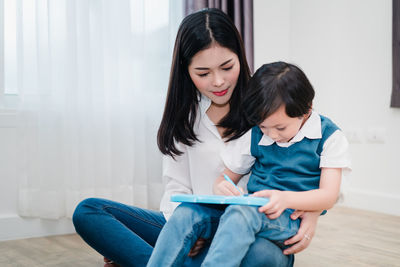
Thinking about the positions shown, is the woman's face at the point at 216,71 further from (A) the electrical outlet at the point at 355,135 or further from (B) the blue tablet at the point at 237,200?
(A) the electrical outlet at the point at 355,135

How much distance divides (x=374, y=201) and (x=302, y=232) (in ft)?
5.99

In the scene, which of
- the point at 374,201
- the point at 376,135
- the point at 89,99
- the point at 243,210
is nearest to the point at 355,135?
the point at 376,135

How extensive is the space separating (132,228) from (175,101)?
459 millimetres

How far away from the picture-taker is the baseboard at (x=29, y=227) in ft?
7.17

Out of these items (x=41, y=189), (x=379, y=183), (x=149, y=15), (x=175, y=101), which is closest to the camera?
(x=175, y=101)

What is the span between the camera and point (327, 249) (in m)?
1.90

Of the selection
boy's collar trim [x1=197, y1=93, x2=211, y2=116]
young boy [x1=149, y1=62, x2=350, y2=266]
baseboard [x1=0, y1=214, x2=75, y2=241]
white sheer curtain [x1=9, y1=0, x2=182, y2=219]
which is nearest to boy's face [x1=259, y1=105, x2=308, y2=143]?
young boy [x1=149, y1=62, x2=350, y2=266]

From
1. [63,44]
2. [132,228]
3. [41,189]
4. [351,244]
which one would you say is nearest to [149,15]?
[63,44]

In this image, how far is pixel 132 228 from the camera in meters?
1.57

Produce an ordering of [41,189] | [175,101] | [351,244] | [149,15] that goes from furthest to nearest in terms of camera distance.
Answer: [149,15], [41,189], [351,244], [175,101]

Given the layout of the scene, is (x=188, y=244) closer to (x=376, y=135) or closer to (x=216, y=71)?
(x=216, y=71)

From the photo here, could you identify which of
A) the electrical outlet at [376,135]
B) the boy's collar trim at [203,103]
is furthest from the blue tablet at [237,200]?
the electrical outlet at [376,135]

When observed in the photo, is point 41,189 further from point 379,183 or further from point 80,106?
point 379,183

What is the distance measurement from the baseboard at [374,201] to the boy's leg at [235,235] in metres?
1.80
